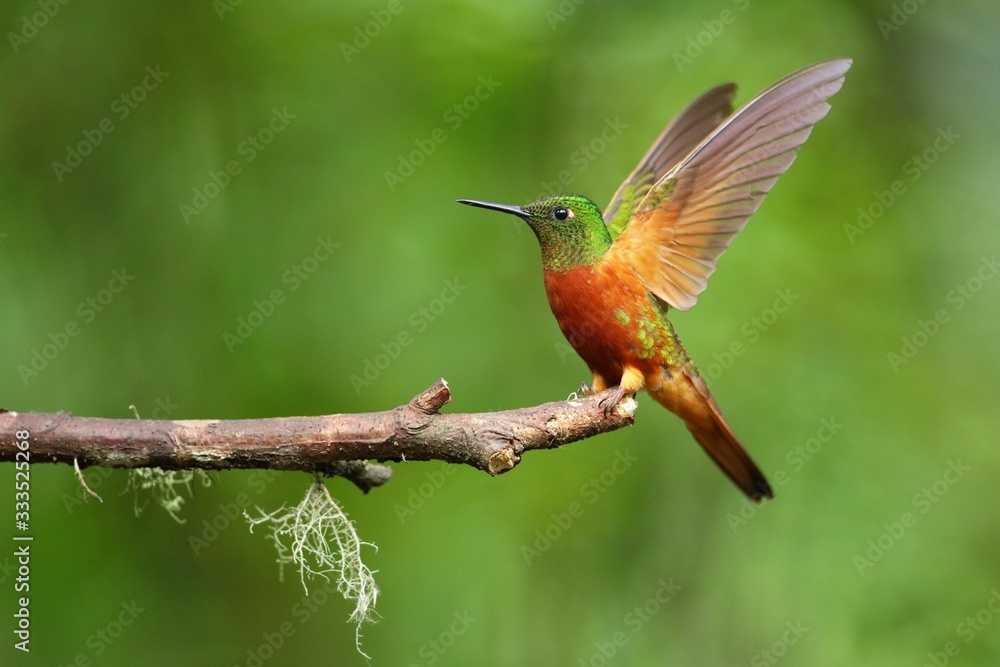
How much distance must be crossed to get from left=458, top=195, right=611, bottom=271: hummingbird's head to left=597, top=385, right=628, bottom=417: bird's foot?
73cm

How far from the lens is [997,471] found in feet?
15.6

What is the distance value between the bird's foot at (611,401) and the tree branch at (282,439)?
1.53 ft

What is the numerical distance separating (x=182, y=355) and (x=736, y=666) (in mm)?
3406

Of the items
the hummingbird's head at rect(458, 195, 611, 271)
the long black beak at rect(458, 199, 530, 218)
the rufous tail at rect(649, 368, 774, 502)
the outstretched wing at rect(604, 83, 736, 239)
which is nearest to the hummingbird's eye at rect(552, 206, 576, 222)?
the hummingbird's head at rect(458, 195, 611, 271)

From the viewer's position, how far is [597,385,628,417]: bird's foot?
3.14 metres

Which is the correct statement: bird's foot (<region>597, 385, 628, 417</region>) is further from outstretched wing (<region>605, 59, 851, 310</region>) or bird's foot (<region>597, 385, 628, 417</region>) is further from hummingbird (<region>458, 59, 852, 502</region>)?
outstretched wing (<region>605, 59, 851, 310</region>)

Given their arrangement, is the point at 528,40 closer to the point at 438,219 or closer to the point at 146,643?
the point at 438,219

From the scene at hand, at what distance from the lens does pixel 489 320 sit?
17.2 feet

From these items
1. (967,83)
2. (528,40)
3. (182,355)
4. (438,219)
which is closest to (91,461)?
(182,355)

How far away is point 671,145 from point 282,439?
9.11ft

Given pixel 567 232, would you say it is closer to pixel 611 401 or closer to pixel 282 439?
pixel 611 401

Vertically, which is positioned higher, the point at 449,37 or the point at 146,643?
the point at 449,37

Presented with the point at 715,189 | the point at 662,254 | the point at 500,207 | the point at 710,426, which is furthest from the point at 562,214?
the point at 710,426

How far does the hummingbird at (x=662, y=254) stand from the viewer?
3734mm
